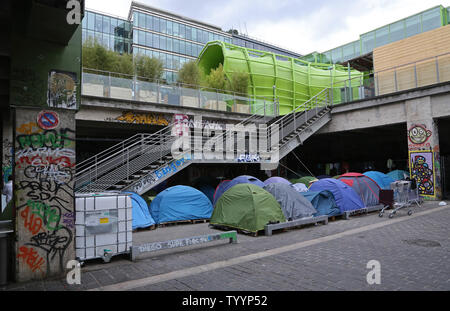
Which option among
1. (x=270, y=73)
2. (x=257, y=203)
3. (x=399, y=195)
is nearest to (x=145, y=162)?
(x=257, y=203)

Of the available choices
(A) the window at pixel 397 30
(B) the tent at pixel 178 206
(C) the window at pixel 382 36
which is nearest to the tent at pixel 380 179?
(B) the tent at pixel 178 206

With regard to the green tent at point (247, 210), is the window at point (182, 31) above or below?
above

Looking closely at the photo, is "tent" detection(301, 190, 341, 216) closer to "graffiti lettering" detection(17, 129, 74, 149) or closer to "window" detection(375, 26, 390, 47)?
"graffiti lettering" detection(17, 129, 74, 149)

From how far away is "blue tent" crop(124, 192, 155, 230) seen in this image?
1103cm

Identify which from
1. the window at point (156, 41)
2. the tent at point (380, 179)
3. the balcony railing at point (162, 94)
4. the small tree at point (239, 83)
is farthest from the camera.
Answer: the window at point (156, 41)

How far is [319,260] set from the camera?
6.65m

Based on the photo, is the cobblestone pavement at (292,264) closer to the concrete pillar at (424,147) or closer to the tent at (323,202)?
the tent at (323,202)

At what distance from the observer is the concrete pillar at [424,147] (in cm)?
1625

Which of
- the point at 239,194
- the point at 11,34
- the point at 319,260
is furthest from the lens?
the point at 239,194

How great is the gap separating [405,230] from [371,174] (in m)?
8.09

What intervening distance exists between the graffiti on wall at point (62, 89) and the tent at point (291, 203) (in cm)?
771
